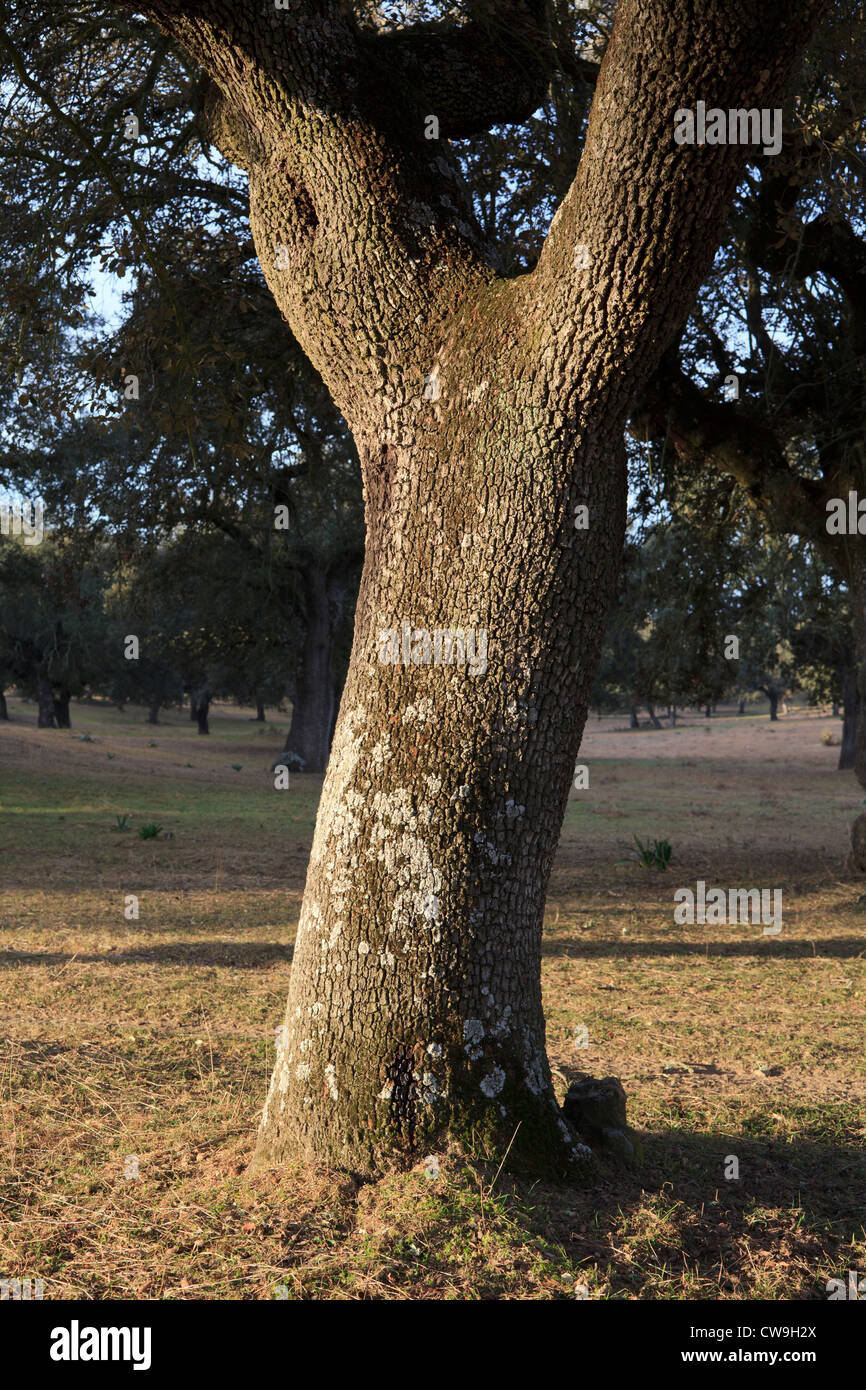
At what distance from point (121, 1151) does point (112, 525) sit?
13.1 m

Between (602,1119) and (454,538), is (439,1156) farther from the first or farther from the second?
(454,538)

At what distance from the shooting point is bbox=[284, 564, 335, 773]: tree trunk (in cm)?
2488

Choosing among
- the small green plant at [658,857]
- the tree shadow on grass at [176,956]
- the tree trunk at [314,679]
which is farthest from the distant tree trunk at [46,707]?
the tree shadow on grass at [176,956]

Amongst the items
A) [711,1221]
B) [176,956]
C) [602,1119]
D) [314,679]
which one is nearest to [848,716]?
[314,679]

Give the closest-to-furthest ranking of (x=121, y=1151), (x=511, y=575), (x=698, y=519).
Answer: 1. (x=511, y=575)
2. (x=121, y=1151)
3. (x=698, y=519)

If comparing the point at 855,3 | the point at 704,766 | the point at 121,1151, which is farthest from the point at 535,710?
the point at 704,766

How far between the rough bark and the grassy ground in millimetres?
323

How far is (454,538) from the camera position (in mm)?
3484

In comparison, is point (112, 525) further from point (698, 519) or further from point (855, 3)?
point (855, 3)

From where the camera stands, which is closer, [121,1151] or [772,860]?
[121,1151]

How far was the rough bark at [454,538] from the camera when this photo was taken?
3.33 m

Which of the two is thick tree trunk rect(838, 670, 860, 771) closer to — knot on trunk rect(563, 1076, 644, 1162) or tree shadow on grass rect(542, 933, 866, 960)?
tree shadow on grass rect(542, 933, 866, 960)

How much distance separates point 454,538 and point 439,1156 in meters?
2.14
